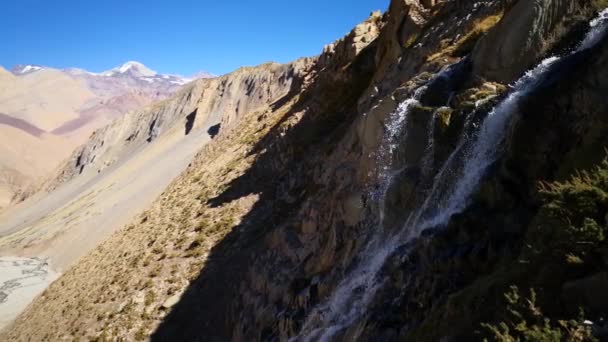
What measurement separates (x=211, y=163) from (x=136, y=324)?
16.0m

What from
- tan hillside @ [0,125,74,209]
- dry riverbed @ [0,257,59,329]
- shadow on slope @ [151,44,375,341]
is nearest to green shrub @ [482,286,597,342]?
shadow on slope @ [151,44,375,341]

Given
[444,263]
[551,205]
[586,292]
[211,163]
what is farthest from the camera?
[211,163]

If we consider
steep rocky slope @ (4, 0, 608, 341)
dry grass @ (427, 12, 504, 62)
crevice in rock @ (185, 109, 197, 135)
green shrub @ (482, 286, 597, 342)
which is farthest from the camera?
crevice in rock @ (185, 109, 197, 135)

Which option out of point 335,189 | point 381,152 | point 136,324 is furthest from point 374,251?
point 136,324

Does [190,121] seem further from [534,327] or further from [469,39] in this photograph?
[534,327]

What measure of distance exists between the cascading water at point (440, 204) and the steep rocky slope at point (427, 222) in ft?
0.13

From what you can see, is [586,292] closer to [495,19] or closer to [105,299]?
[495,19]

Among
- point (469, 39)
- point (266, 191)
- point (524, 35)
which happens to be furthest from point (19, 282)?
point (524, 35)

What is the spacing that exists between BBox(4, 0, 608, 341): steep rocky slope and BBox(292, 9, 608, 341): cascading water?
40 mm

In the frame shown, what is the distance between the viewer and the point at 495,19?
12.3 meters

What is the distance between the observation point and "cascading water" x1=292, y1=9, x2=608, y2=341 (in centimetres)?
794

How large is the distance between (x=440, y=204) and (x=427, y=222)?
0.36 meters

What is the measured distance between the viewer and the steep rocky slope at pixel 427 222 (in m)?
5.23

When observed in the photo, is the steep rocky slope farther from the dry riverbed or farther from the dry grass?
the dry riverbed
